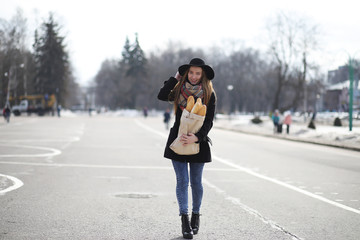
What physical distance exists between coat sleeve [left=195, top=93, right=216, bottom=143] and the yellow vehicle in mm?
68893

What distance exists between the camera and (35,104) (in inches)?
3029

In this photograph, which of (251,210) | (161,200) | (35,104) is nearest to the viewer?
(251,210)

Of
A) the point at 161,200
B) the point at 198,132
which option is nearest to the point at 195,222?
the point at 198,132

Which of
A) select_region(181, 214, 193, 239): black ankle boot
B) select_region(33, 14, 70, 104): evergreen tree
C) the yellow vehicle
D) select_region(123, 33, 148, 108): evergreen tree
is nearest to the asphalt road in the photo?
select_region(181, 214, 193, 239): black ankle boot

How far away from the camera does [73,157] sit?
13.7 m

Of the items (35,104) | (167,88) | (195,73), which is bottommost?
(35,104)

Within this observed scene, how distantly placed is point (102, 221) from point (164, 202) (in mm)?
1510

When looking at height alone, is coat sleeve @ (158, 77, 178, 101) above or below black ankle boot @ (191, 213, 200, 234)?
above

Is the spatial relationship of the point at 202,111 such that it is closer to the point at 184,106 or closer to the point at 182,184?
the point at 184,106

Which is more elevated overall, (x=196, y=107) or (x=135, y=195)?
(x=196, y=107)

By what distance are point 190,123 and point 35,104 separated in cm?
7565

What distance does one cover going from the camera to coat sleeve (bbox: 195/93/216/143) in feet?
15.6

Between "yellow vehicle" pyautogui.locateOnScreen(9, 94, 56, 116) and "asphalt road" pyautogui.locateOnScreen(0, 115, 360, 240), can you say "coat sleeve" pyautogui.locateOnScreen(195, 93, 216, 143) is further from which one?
"yellow vehicle" pyautogui.locateOnScreen(9, 94, 56, 116)

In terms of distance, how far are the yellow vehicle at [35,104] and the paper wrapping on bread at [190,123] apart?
226ft
